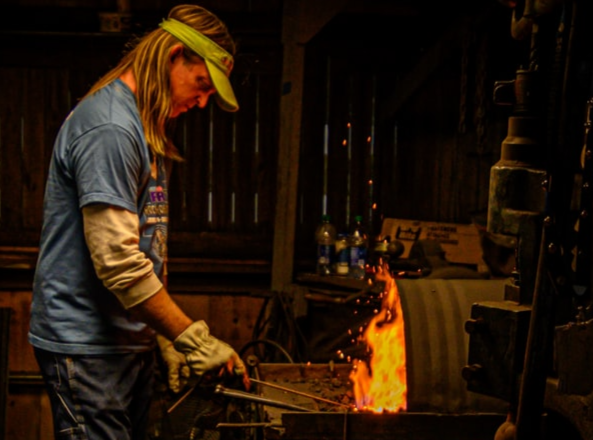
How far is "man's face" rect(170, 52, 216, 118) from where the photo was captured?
127 inches

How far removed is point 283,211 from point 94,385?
13.8 ft

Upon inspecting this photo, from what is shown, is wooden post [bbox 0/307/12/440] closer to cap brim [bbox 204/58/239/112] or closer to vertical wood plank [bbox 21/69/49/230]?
vertical wood plank [bbox 21/69/49/230]

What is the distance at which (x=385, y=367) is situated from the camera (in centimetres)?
438

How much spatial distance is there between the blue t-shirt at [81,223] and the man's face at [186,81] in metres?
0.22

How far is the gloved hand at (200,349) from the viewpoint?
305 centimetres

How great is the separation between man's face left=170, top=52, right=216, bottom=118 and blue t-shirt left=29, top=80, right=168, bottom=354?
22 centimetres

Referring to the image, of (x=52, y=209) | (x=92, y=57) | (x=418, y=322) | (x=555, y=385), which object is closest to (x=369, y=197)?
(x=92, y=57)

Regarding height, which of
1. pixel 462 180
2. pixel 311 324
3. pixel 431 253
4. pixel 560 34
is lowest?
pixel 311 324

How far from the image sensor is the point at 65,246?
2996 mm

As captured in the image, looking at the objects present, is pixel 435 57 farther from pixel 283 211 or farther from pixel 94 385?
pixel 94 385

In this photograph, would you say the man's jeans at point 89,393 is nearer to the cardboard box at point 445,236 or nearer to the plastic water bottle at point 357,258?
the plastic water bottle at point 357,258

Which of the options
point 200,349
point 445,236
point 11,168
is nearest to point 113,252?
point 200,349

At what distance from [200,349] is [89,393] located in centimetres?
41

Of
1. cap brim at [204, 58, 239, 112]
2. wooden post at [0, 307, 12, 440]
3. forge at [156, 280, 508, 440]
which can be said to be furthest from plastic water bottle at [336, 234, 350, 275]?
cap brim at [204, 58, 239, 112]
